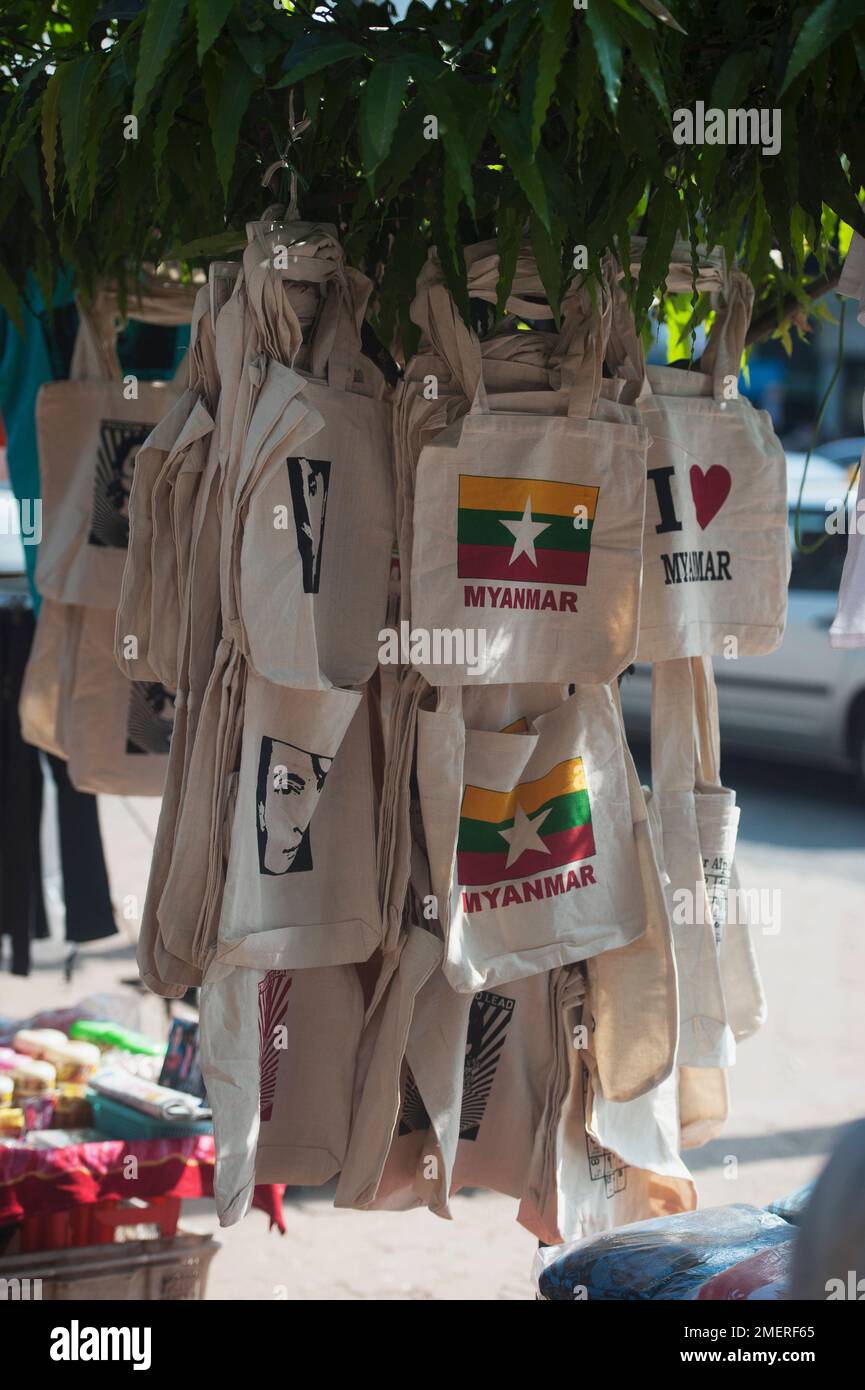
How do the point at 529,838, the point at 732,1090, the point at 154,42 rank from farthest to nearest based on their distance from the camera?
the point at 732,1090
the point at 529,838
the point at 154,42

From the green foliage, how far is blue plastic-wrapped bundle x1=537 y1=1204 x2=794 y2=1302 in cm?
142

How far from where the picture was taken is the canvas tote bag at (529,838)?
7.46 ft

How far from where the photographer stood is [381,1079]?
232 centimetres

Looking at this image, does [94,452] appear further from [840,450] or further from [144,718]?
[840,450]

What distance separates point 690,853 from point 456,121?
1296mm

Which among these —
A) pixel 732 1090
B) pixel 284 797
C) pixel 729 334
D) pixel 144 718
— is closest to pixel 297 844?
pixel 284 797

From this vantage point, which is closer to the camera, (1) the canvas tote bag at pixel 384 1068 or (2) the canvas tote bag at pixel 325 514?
(2) the canvas tote bag at pixel 325 514

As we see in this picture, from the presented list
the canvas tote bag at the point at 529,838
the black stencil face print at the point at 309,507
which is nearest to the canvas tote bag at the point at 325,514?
the black stencil face print at the point at 309,507

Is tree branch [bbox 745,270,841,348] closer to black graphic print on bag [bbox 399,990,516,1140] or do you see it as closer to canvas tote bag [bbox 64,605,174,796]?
black graphic print on bag [bbox 399,990,516,1140]

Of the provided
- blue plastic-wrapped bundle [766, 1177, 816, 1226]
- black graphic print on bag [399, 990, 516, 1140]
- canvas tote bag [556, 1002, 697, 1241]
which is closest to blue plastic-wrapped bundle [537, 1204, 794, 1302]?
blue plastic-wrapped bundle [766, 1177, 816, 1226]

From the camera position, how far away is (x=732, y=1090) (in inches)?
199

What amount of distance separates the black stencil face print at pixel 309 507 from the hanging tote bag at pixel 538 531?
146 mm

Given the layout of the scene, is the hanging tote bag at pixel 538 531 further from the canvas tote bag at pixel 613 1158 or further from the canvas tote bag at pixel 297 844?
the canvas tote bag at pixel 613 1158
